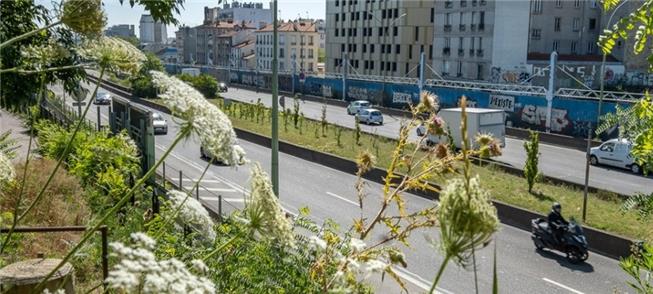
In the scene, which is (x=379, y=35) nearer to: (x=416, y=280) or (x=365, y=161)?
(x=416, y=280)

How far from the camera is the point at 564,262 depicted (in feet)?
54.3

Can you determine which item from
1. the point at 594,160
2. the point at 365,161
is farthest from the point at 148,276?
the point at 594,160

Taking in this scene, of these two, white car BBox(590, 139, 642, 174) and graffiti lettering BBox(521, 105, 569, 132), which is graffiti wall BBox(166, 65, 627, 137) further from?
white car BBox(590, 139, 642, 174)

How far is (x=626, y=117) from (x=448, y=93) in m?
45.3

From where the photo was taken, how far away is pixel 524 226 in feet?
65.7

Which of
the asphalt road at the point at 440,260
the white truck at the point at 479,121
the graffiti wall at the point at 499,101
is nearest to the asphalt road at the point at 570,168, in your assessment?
the white truck at the point at 479,121

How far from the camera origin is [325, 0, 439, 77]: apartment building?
8281 cm

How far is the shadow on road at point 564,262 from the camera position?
15992 mm

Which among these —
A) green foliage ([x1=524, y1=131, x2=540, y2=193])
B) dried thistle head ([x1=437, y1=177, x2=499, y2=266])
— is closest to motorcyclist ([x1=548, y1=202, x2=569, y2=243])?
green foliage ([x1=524, y1=131, x2=540, y2=193])

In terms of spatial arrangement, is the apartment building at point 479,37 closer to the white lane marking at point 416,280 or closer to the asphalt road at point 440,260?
the asphalt road at point 440,260

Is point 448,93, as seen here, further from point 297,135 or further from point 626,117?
point 626,117

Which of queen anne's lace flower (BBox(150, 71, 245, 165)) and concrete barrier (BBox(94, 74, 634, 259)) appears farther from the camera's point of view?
concrete barrier (BBox(94, 74, 634, 259))

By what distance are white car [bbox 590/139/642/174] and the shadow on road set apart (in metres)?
14.2

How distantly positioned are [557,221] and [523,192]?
660 cm
